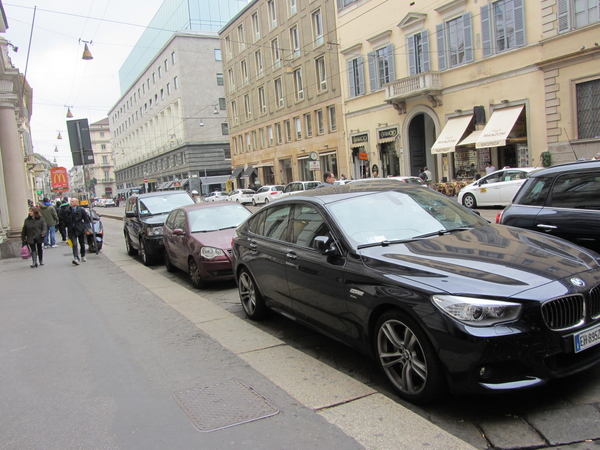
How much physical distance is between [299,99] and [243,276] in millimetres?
36699

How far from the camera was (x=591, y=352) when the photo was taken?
3412 mm

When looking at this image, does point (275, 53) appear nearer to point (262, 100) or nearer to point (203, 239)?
point (262, 100)

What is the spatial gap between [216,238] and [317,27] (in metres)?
33.0

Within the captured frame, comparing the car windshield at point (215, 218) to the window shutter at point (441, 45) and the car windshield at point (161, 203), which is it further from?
the window shutter at point (441, 45)

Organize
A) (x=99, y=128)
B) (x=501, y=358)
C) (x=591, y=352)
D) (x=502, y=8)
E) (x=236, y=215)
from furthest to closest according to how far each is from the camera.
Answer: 1. (x=99, y=128)
2. (x=502, y=8)
3. (x=236, y=215)
4. (x=591, y=352)
5. (x=501, y=358)

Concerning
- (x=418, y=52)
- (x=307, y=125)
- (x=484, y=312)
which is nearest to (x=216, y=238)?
(x=484, y=312)

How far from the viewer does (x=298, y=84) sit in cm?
4144

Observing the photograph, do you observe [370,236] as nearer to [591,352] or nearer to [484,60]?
[591,352]

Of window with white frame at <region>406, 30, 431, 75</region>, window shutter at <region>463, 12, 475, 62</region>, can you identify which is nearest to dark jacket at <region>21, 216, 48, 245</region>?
window shutter at <region>463, 12, 475, 62</region>

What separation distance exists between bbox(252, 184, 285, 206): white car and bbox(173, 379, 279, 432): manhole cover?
31.1 metres

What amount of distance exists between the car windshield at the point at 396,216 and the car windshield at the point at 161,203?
8935mm

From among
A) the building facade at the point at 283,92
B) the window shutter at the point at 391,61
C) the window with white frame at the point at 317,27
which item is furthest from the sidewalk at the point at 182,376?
the window with white frame at the point at 317,27

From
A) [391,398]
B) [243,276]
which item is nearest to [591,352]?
[391,398]

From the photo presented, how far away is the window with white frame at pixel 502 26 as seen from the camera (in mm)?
22891
